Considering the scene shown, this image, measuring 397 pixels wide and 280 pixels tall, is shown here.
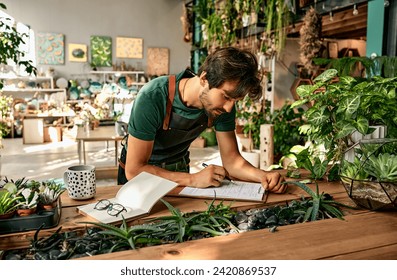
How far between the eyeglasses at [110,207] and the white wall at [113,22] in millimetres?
9837

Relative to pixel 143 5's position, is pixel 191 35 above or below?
below

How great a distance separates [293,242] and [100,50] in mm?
10866

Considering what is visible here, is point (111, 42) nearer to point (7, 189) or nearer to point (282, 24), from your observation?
point (282, 24)

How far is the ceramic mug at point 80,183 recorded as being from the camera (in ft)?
4.31

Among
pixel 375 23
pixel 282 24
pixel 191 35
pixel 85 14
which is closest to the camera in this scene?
pixel 375 23

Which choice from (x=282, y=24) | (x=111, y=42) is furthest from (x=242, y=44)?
(x=111, y=42)

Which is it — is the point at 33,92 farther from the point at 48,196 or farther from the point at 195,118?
the point at 48,196

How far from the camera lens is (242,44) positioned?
262 inches

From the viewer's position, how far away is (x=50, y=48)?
34.1 feet

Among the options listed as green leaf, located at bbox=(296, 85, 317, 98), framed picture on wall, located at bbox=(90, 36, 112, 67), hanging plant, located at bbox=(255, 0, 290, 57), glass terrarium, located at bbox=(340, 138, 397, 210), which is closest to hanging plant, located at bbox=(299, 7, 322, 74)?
hanging plant, located at bbox=(255, 0, 290, 57)
